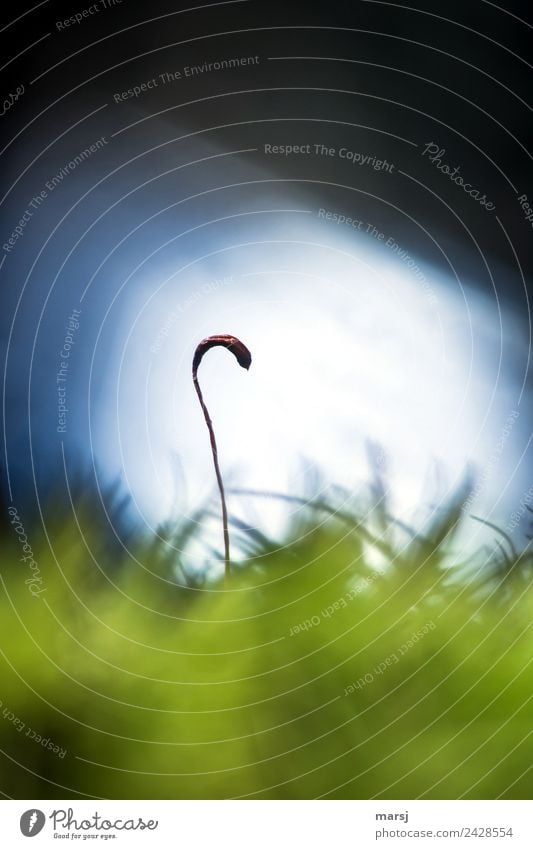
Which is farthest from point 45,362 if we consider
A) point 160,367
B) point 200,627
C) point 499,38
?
point 499,38

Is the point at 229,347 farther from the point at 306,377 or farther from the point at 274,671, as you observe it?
the point at 274,671

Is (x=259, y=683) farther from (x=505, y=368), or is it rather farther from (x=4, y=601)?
(x=505, y=368)

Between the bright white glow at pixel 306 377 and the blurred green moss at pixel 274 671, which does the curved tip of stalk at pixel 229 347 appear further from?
the blurred green moss at pixel 274 671
